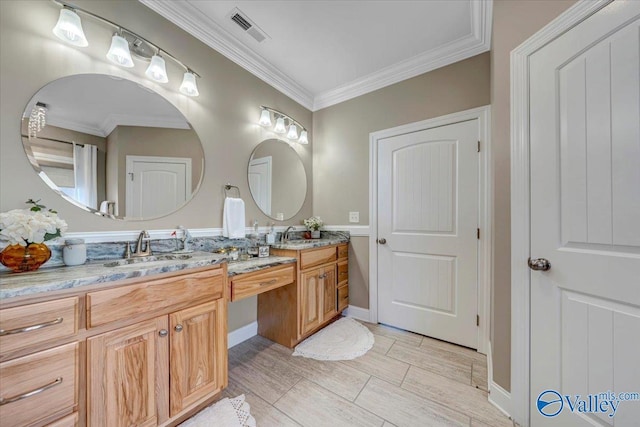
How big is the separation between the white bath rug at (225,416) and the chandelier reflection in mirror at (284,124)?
2.25 metres

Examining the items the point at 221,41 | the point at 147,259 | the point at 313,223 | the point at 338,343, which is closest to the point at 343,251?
the point at 313,223

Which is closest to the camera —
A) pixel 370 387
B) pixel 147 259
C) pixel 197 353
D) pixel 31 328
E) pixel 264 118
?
pixel 31 328

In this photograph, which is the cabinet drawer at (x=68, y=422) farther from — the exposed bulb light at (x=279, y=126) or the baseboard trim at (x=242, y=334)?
the exposed bulb light at (x=279, y=126)

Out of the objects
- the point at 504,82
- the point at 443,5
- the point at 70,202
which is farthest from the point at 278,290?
the point at 443,5

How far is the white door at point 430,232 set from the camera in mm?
2000

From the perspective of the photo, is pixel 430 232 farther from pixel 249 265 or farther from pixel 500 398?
pixel 249 265

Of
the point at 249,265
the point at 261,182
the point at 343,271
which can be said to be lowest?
Result: the point at 343,271

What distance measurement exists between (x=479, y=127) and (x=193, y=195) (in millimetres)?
2437

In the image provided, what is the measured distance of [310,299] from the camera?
2064 mm

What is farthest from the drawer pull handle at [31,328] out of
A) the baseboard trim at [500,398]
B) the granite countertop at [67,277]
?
the baseboard trim at [500,398]

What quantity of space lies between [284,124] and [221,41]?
882 millimetres

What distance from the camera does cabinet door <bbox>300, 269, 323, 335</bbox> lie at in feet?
6.51

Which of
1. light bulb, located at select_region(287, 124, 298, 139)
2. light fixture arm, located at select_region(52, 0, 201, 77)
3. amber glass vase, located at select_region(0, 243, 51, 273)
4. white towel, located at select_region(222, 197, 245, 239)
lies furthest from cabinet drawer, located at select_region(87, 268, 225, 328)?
light bulb, located at select_region(287, 124, 298, 139)

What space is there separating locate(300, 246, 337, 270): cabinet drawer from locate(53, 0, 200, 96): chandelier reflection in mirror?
1577mm
